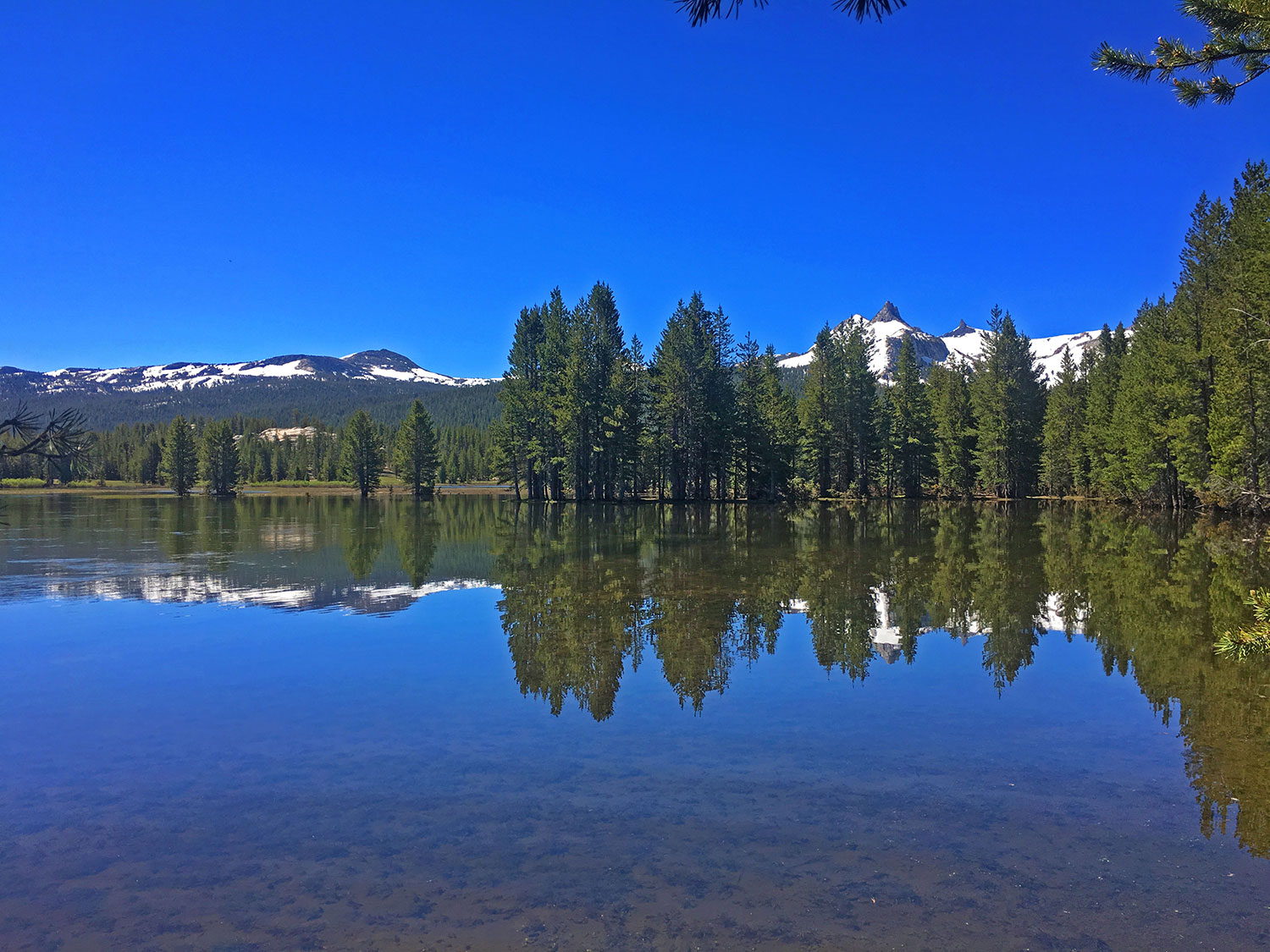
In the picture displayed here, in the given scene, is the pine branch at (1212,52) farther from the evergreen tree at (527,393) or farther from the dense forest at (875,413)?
the evergreen tree at (527,393)

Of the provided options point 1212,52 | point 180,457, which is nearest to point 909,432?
point 1212,52

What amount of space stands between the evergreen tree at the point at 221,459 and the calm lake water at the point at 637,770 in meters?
105

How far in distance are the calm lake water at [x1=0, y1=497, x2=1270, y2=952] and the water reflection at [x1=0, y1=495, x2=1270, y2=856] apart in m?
0.13

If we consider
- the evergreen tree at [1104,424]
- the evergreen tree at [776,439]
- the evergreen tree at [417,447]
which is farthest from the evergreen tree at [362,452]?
the evergreen tree at [1104,424]

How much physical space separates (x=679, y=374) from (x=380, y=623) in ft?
174

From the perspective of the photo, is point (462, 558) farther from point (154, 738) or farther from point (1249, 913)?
point (1249, 913)

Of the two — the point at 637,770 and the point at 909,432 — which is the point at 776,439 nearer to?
the point at 909,432

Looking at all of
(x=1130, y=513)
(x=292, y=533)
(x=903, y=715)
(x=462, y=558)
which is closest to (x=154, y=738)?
(x=903, y=715)

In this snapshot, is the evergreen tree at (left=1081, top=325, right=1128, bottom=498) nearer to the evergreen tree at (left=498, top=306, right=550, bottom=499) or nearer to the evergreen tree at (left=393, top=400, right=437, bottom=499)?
the evergreen tree at (left=498, top=306, right=550, bottom=499)

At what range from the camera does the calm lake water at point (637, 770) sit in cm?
581

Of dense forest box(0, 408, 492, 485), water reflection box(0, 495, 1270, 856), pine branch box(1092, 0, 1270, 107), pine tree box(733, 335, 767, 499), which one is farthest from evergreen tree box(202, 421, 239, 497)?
pine branch box(1092, 0, 1270, 107)

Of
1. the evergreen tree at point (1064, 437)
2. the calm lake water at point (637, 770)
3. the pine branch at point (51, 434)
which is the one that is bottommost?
the calm lake water at point (637, 770)

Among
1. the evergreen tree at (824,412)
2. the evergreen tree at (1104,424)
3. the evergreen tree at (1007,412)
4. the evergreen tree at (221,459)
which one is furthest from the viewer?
the evergreen tree at (221,459)

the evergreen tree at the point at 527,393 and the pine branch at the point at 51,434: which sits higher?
the evergreen tree at the point at 527,393
